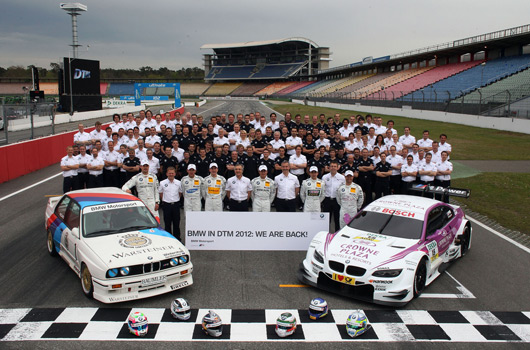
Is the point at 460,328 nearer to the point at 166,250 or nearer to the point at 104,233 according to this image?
the point at 166,250

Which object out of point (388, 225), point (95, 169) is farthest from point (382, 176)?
point (95, 169)

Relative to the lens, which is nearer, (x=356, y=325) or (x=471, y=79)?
(x=356, y=325)

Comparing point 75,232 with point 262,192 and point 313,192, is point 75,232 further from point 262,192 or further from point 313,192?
point 313,192

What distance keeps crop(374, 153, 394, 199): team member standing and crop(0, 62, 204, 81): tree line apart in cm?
11584

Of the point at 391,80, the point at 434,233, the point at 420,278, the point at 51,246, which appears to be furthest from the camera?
the point at 391,80

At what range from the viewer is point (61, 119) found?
3750cm

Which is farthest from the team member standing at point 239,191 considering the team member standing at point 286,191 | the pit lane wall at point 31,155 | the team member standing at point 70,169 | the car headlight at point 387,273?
the pit lane wall at point 31,155

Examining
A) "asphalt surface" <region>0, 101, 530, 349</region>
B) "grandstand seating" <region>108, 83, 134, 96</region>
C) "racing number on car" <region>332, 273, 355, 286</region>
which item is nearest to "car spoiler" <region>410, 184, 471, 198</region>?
"asphalt surface" <region>0, 101, 530, 349</region>

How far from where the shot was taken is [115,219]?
7.56 meters

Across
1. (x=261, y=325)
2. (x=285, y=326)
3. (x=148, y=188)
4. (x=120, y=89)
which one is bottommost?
(x=261, y=325)

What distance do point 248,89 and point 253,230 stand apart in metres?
114

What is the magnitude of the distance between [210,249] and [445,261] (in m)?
4.55

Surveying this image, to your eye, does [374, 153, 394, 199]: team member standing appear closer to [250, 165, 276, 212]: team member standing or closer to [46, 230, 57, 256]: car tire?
[250, 165, 276, 212]: team member standing

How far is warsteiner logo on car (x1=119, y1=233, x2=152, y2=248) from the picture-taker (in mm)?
6859
